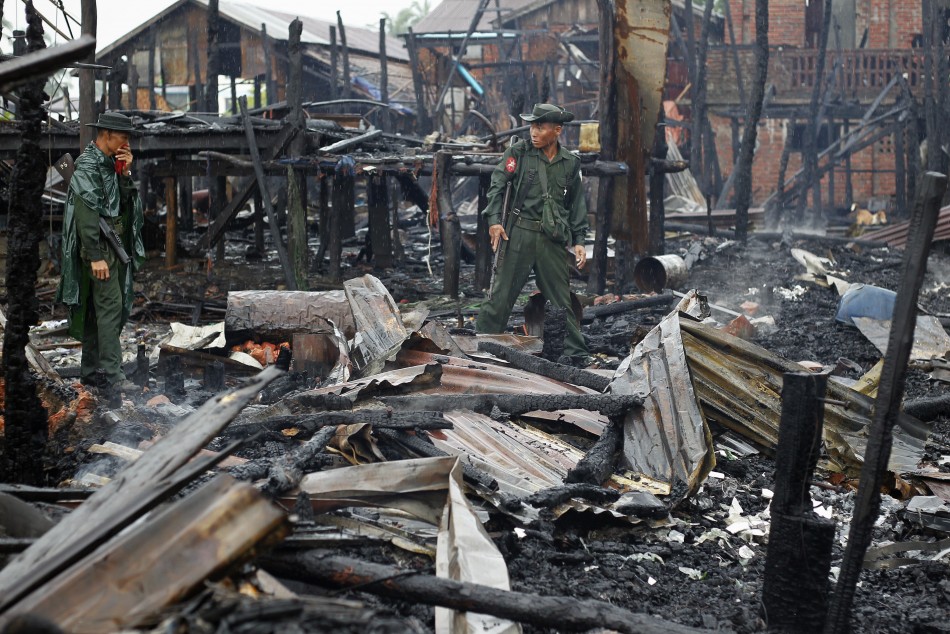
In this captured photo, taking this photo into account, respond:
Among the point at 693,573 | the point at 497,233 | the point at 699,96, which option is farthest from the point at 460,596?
the point at 699,96

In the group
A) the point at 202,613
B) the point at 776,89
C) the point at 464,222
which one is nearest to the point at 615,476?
the point at 202,613

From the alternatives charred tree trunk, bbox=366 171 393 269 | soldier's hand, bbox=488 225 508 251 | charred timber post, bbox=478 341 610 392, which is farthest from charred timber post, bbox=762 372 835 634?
A: charred tree trunk, bbox=366 171 393 269

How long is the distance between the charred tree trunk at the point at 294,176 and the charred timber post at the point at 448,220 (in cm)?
171

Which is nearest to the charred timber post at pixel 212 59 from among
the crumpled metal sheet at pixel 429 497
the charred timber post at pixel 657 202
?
the charred timber post at pixel 657 202

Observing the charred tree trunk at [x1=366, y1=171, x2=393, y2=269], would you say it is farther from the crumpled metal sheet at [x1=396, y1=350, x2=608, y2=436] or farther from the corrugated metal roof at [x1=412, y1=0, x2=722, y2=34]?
the corrugated metal roof at [x1=412, y1=0, x2=722, y2=34]

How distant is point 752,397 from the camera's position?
591cm

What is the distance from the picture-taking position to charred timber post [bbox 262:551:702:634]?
2.98 m

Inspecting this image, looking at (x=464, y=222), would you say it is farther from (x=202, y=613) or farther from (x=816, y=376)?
(x=202, y=613)

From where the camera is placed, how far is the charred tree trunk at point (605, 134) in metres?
10.7

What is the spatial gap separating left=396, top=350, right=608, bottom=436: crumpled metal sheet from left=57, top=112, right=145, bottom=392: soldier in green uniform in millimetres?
2197

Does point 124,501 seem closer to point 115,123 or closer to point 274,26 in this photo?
point 115,123

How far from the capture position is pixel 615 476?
17.1 ft

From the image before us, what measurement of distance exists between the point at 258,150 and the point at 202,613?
33.3 feet

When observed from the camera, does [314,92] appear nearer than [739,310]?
No
